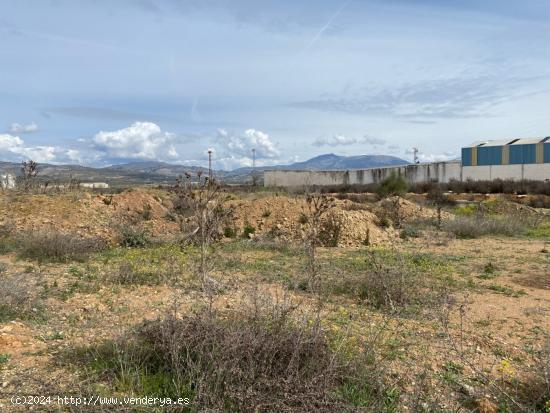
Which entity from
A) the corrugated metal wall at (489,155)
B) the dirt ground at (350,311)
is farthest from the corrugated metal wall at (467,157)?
the dirt ground at (350,311)

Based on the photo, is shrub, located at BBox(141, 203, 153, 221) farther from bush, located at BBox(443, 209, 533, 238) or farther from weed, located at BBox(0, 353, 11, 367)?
weed, located at BBox(0, 353, 11, 367)

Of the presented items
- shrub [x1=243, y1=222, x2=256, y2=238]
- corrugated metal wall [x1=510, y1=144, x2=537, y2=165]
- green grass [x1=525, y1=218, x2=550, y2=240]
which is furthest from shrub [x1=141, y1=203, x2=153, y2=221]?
corrugated metal wall [x1=510, y1=144, x2=537, y2=165]

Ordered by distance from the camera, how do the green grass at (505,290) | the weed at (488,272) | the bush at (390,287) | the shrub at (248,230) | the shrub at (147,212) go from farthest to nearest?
1. the shrub at (147,212)
2. the shrub at (248,230)
3. the weed at (488,272)
4. the green grass at (505,290)
5. the bush at (390,287)

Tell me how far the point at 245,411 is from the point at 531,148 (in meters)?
44.0

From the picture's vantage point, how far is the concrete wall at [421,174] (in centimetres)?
4066

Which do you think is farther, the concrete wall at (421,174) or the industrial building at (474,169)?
the concrete wall at (421,174)

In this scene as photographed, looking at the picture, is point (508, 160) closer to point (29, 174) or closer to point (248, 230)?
point (248, 230)

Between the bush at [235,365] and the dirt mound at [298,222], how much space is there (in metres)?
8.62

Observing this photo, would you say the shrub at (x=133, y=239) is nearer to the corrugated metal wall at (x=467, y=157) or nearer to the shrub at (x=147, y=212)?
the shrub at (x=147, y=212)

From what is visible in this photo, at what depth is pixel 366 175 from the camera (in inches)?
1841

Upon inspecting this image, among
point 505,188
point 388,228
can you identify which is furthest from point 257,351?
point 505,188

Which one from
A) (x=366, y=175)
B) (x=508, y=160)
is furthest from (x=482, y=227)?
(x=366, y=175)

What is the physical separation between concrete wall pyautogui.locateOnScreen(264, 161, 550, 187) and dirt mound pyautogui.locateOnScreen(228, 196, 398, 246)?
20.7m

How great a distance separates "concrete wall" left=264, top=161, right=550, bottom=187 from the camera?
40.7 m
